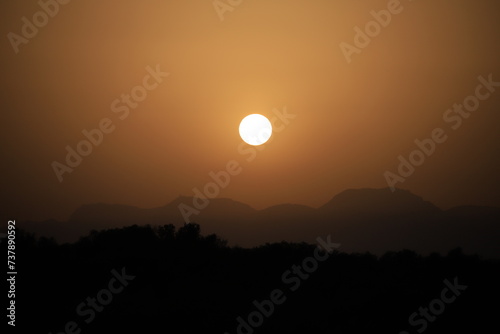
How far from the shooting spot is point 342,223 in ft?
490

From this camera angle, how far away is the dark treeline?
28188 millimetres

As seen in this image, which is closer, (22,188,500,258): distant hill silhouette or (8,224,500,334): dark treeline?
(8,224,500,334): dark treeline

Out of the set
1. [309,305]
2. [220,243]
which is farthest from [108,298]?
[220,243]

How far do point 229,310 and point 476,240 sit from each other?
109 metres

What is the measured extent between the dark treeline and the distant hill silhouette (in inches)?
1807

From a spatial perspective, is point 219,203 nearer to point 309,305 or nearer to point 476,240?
point 476,240

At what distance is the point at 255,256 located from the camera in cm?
3994

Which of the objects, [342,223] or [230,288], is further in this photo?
[342,223]

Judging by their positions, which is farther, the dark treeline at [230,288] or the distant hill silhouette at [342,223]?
the distant hill silhouette at [342,223]

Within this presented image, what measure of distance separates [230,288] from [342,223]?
119m

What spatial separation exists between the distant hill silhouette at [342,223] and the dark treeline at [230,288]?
151 ft

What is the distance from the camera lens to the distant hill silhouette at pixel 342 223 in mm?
103812

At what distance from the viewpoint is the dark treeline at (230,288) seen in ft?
92.5

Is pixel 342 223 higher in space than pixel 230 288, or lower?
higher
